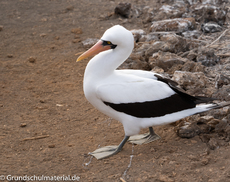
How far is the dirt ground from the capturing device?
3.29 m

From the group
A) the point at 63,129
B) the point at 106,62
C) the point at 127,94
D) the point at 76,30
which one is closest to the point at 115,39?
the point at 106,62

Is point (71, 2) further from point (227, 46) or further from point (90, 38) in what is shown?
point (227, 46)

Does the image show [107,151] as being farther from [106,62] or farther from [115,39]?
[115,39]

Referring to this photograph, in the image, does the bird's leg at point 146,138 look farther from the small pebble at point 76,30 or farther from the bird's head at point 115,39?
the small pebble at point 76,30

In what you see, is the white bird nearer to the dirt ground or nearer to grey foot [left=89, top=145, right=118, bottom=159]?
grey foot [left=89, top=145, right=118, bottom=159]

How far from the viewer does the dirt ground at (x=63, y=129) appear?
10.8 feet

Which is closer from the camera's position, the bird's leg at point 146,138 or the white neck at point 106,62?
the white neck at point 106,62

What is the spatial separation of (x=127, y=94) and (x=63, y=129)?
1.35 metres

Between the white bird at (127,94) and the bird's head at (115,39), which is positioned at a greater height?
the bird's head at (115,39)

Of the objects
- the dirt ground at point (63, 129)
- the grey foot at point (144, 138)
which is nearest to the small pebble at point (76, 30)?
the dirt ground at point (63, 129)

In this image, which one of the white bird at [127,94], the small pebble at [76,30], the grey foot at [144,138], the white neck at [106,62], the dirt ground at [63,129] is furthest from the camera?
the small pebble at [76,30]

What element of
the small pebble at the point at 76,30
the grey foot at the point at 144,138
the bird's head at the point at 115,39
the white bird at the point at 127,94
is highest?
the bird's head at the point at 115,39

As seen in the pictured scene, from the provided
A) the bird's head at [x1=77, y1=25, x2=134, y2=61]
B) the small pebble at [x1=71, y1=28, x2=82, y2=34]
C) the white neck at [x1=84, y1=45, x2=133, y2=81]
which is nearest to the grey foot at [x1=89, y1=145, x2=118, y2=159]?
the white neck at [x1=84, y1=45, x2=133, y2=81]

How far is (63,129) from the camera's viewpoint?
171 inches
